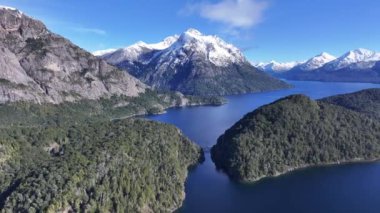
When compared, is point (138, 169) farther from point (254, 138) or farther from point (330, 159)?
point (330, 159)

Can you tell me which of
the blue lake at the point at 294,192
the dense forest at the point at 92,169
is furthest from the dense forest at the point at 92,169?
the blue lake at the point at 294,192

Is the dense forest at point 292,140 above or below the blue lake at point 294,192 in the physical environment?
above

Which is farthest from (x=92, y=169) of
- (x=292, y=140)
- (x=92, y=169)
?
(x=292, y=140)

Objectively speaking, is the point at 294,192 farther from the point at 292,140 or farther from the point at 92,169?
Result: the point at 92,169

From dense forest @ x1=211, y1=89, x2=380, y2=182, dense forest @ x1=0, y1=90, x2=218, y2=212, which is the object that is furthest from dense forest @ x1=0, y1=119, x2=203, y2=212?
dense forest @ x1=211, y1=89, x2=380, y2=182

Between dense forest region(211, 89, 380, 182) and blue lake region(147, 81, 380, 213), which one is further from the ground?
dense forest region(211, 89, 380, 182)

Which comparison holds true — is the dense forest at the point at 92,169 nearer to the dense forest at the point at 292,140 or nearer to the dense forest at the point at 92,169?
the dense forest at the point at 92,169

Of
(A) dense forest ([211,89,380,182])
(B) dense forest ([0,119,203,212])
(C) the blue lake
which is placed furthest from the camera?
(A) dense forest ([211,89,380,182])

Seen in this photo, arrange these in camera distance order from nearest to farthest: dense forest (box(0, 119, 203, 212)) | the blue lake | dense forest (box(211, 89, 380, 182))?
dense forest (box(0, 119, 203, 212)), the blue lake, dense forest (box(211, 89, 380, 182))

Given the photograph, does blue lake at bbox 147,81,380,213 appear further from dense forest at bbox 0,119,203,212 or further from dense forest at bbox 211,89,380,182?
dense forest at bbox 0,119,203,212

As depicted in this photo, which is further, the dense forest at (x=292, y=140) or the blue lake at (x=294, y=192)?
the dense forest at (x=292, y=140)
